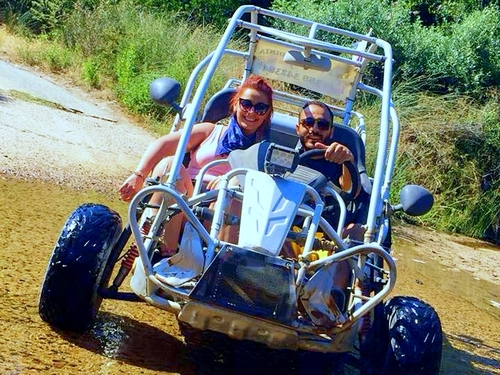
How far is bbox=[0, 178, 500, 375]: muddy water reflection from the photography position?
4344mm

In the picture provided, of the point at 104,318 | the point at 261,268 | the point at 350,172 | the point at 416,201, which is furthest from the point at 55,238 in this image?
the point at 261,268

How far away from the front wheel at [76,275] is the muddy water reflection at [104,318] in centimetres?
11

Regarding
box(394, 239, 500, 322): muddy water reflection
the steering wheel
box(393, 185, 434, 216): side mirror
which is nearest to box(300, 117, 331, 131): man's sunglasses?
the steering wheel

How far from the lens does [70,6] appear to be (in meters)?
17.0

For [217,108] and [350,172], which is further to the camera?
[217,108]

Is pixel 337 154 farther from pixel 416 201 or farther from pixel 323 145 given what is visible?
pixel 416 201

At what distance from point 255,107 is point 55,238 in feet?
7.64

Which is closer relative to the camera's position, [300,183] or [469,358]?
[300,183]

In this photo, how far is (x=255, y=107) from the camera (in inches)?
198

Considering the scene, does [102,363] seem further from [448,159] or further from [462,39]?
[462,39]

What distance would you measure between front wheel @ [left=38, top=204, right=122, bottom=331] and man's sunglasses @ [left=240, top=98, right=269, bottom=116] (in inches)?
40.0

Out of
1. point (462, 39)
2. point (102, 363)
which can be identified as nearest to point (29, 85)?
point (462, 39)

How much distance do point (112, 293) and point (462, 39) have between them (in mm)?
12892

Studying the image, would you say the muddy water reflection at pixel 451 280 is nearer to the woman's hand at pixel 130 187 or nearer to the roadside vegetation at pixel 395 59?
the roadside vegetation at pixel 395 59
